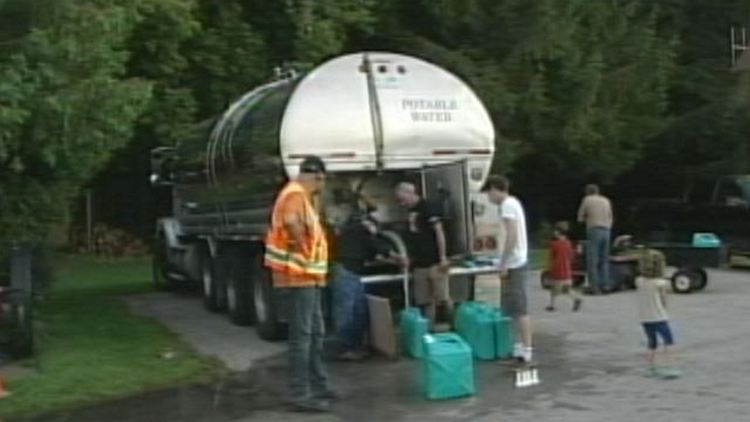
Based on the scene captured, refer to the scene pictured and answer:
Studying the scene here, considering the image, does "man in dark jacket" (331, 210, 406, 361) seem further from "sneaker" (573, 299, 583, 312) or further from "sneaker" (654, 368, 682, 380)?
"sneaker" (573, 299, 583, 312)

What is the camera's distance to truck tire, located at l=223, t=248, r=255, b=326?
16266 millimetres

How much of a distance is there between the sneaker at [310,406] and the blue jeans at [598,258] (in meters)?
9.28

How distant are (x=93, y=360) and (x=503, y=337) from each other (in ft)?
13.7

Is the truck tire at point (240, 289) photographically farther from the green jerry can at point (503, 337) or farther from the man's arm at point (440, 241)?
the green jerry can at point (503, 337)

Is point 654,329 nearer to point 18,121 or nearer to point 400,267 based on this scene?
point 400,267

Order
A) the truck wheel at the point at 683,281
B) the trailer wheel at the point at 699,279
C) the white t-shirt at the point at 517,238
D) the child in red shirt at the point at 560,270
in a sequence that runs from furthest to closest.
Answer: the trailer wheel at the point at 699,279 < the truck wheel at the point at 683,281 < the child in red shirt at the point at 560,270 < the white t-shirt at the point at 517,238

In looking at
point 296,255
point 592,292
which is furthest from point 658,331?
point 592,292

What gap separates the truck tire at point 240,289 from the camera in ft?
53.4

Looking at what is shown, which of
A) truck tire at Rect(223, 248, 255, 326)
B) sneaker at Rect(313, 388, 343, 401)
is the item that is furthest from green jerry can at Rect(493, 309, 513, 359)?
truck tire at Rect(223, 248, 255, 326)

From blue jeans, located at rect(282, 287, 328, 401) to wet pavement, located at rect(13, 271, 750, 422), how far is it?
25 centimetres

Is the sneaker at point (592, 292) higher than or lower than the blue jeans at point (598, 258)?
lower

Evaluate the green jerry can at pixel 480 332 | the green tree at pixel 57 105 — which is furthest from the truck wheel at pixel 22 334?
the green jerry can at pixel 480 332

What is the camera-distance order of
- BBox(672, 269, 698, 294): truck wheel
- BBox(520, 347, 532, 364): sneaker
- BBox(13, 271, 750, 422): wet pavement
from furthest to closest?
BBox(672, 269, 698, 294): truck wheel < BBox(520, 347, 532, 364): sneaker < BBox(13, 271, 750, 422): wet pavement

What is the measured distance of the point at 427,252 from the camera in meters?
14.0
